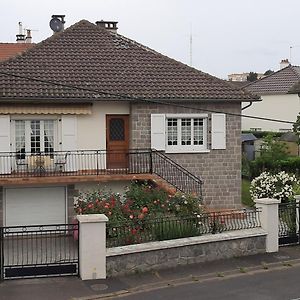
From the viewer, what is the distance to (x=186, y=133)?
22.9 metres

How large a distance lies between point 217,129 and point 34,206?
22.9 feet

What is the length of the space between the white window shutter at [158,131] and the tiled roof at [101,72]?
75cm

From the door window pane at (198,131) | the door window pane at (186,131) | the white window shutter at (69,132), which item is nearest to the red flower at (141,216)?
the white window shutter at (69,132)

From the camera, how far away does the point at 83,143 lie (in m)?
22.0

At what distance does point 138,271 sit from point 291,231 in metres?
5.27

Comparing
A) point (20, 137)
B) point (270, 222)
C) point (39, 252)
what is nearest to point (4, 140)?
point (20, 137)

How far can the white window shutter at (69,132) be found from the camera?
21.6 metres

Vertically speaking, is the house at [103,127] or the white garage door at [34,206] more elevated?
the house at [103,127]

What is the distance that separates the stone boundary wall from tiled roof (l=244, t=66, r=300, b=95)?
115ft

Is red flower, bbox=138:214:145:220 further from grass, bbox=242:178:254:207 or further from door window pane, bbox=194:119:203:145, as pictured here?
grass, bbox=242:178:254:207

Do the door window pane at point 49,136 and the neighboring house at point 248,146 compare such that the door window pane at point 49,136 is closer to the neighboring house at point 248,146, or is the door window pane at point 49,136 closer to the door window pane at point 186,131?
the door window pane at point 186,131

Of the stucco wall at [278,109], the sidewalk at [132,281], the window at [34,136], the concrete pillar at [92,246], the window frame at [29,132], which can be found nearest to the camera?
A: the sidewalk at [132,281]

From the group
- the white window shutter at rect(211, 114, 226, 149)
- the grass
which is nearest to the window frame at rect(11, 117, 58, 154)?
the white window shutter at rect(211, 114, 226, 149)

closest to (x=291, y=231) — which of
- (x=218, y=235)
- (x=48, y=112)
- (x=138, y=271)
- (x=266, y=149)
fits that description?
(x=218, y=235)
